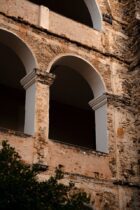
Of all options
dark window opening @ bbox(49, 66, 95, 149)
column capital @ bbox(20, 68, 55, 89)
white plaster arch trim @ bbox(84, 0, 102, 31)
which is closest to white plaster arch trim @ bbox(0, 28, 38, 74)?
column capital @ bbox(20, 68, 55, 89)

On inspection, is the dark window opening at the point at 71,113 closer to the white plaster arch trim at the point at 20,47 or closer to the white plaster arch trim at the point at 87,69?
the white plaster arch trim at the point at 87,69

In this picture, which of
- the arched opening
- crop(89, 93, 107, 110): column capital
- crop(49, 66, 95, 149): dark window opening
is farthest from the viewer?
crop(49, 66, 95, 149): dark window opening

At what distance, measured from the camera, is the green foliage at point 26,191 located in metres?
6.38

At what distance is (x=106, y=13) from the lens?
39.8ft

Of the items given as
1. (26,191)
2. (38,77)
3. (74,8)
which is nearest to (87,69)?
(38,77)

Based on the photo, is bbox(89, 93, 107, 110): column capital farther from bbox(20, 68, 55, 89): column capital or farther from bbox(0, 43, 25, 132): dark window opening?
bbox(0, 43, 25, 132): dark window opening

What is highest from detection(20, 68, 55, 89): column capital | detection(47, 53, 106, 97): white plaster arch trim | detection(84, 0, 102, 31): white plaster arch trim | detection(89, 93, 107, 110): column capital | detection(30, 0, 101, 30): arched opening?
detection(30, 0, 101, 30): arched opening

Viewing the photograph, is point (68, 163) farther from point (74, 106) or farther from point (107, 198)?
point (74, 106)

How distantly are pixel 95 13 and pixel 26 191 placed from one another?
6.78 metres

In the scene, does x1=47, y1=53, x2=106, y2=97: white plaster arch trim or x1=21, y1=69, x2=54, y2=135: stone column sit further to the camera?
x1=47, y1=53, x2=106, y2=97: white plaster arch trim

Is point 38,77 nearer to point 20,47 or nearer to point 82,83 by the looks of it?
point 20,47

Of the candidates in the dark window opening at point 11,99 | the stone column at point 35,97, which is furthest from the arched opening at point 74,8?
the stone column at point 35,97

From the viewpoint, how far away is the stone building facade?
9.59 metres

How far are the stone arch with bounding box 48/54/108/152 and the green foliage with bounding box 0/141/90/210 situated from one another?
3.65 m
